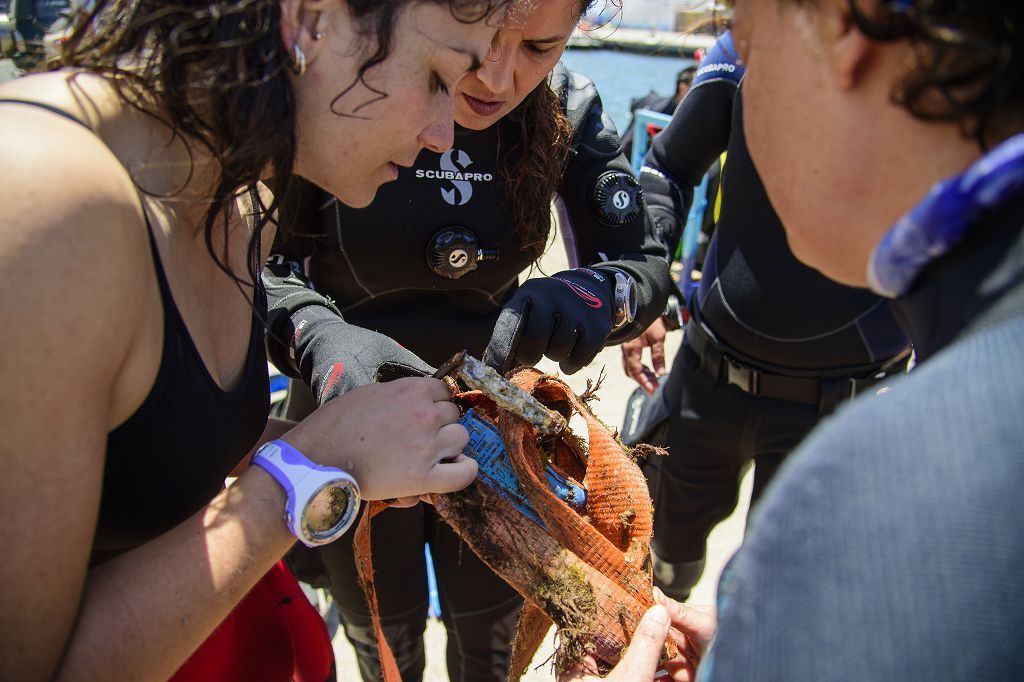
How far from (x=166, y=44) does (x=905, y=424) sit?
3.55 ft

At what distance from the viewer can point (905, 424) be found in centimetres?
60

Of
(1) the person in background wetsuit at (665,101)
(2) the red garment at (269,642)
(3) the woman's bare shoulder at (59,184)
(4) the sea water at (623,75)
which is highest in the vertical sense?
(3) the woman's bare shoulder at (59,184)

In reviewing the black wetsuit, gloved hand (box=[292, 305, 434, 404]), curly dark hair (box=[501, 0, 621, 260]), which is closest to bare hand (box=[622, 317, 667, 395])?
the black wetsuit

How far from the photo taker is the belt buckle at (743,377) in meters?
2.37

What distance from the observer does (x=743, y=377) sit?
2.38 metres

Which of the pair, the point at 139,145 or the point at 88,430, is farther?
the point at 139,145

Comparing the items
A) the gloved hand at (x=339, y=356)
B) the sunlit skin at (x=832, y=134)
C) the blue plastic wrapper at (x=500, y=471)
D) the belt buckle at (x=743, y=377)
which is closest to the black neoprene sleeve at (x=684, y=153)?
the belt buckle at (x=743, y=377)

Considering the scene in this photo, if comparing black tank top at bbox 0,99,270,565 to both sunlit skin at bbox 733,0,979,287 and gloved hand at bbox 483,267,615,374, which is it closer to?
gloved hand at bbox 483,267,615,374

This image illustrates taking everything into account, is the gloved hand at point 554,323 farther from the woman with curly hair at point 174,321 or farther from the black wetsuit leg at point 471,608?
the black wetsuit leg at point 471,608

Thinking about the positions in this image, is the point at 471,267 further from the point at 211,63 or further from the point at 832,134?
the point at 832,134

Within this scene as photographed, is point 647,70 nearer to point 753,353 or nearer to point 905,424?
point 753,353

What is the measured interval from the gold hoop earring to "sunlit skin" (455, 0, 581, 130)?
579mm

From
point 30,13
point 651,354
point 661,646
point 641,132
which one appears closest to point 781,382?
point 651,354

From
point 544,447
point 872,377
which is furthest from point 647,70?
point 544,447
